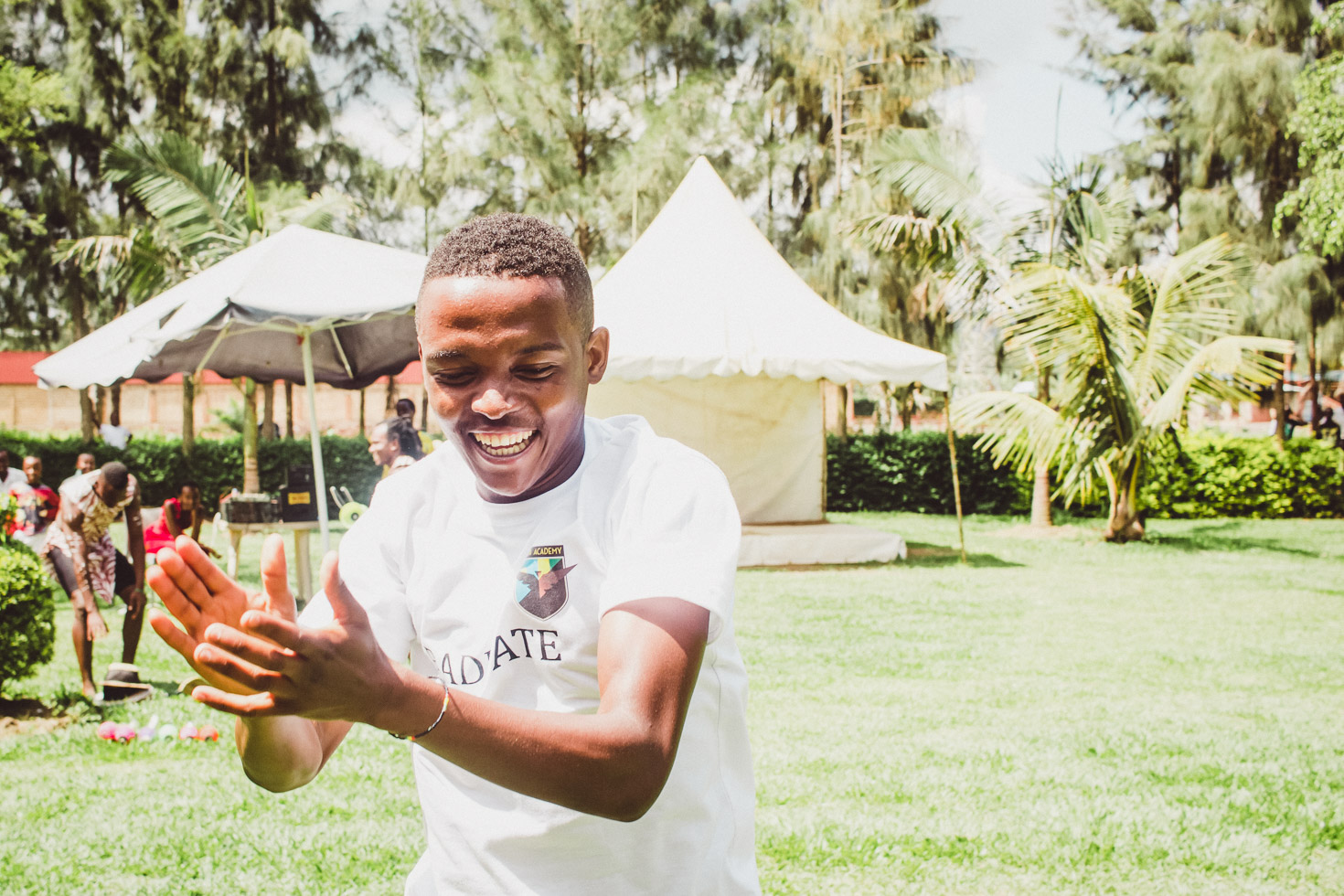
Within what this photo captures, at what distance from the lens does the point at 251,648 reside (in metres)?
0.93

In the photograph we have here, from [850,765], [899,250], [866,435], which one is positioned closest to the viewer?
[850,765]

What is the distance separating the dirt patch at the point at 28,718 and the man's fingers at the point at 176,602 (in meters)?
5.67

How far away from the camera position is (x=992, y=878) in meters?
3.77

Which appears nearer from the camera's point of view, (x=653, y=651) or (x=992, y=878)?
(x=653, y=651)

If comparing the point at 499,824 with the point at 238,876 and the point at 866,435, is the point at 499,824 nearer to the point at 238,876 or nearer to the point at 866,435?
the point at 238,876

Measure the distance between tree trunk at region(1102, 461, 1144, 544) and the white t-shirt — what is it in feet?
45.0

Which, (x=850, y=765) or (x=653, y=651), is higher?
(x=653, y=651)

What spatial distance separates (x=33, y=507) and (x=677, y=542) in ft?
32.6

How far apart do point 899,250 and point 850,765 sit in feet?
33.9

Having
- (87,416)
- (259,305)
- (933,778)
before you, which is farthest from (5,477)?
(87,416)

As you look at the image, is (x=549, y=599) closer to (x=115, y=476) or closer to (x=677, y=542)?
(x=677, y=542)

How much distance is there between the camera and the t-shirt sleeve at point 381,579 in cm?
145

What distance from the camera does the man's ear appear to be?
4.90 feet

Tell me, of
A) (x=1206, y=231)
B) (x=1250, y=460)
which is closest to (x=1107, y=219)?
(x=1250, y=460)
